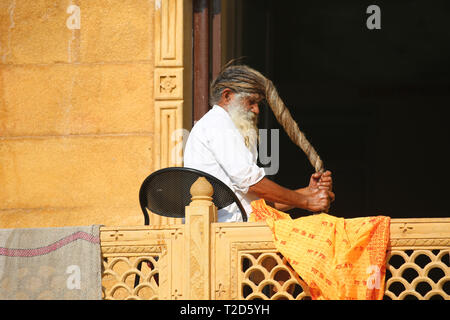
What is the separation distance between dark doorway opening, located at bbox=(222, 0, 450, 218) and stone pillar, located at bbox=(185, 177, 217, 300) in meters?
5.65

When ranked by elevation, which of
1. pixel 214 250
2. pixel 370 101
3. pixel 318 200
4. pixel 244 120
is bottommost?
pixel 214 250

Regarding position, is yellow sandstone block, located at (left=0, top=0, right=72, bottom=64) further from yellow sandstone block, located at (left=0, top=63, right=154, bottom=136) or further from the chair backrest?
the chair backrest

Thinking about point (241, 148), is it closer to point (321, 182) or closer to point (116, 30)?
point (321, 182)

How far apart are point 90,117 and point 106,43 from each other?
57 cm

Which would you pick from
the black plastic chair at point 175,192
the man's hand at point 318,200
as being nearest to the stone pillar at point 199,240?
the black plastic chair at point 175,192

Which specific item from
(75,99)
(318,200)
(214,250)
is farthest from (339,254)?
(75,99)

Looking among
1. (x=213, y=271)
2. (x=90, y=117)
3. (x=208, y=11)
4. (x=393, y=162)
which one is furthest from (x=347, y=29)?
(x=213, y=271)

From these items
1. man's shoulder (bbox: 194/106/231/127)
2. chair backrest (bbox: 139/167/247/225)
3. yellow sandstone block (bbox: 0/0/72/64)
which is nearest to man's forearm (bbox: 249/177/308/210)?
chair backrest (bbox: 139/167/247/225)

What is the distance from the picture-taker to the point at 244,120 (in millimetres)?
5793

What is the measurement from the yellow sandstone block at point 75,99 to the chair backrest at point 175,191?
142 cm

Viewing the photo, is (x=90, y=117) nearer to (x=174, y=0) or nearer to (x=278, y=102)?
(x=174, y=0)

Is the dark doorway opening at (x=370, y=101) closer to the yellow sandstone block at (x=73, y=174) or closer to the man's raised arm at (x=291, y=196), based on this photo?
the yellow sandstone block at (x=73, y=174)

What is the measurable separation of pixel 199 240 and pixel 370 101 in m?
6.33
